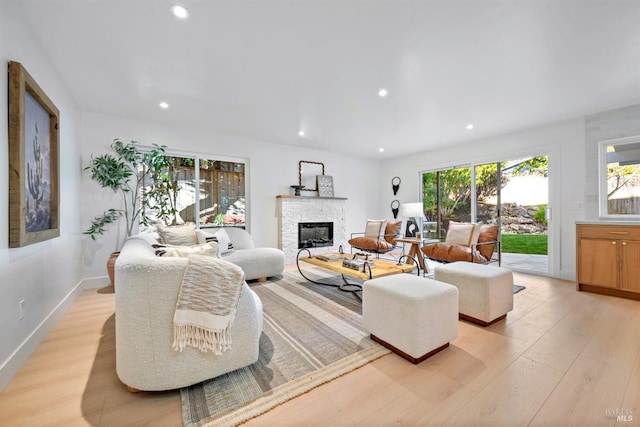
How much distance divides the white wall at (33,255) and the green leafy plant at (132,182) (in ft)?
1.15

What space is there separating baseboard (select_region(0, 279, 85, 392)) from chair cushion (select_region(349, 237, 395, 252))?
13.9ft

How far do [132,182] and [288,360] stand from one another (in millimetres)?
3717

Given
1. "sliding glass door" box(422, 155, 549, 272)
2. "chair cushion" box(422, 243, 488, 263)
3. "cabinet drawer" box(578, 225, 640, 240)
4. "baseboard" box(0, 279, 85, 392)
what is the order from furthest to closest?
"sliding glass door" box(422, 155, 549, 272) < "chair cushion" box(422, 243, 488, 263) < "cabinet drawer" box(578, 225, 640, 240) < "baseboard" box(0, 279, 85, 392)

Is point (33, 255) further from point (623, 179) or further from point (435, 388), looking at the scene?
point (623, 179)

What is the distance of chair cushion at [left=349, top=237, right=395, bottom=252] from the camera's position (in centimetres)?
484

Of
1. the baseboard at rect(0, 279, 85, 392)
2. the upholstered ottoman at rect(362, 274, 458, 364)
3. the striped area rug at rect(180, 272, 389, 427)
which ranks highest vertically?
the upholstered ottoman at rect(362, 274, 458, 364)

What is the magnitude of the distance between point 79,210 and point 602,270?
22.0 ft

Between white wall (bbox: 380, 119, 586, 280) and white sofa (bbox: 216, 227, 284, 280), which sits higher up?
white wall (bbox: 380, 119, 586, 280)

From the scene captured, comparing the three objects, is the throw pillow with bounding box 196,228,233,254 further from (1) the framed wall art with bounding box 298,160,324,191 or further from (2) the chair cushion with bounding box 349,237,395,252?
(2) the chair cushion with bounding box 349,237,395,252

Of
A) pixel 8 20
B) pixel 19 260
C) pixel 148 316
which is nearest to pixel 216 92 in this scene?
pixel 8 20

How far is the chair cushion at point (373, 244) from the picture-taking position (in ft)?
15.9

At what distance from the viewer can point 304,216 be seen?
17.9ft

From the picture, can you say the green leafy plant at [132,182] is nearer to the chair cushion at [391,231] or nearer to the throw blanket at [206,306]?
the throw blanket at [206,306]

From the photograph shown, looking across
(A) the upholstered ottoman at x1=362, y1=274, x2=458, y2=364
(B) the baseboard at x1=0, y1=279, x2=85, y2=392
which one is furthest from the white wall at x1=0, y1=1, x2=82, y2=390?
(A) the upholstered ottoman at x1=362, y1=274, x2=458, y2=364
